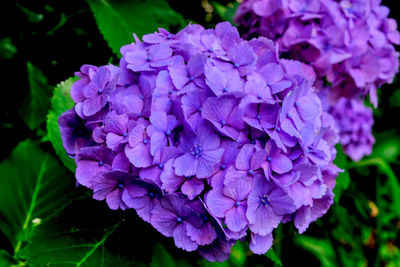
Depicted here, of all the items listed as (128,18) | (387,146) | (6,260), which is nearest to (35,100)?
(128,18)

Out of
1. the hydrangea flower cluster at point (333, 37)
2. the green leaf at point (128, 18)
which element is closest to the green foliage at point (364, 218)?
the hydrangea flower cluster at point (333, 37)

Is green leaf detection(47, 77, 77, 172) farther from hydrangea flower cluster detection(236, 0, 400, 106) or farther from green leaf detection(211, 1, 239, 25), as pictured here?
green leaf detection(211, 1, 239, 25)

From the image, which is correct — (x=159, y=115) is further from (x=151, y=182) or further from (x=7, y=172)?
(x=7, y=172)

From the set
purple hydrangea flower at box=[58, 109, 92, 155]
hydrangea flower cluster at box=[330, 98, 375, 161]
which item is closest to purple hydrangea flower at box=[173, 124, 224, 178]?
purple hydrangea flower at box=[58, 109, 92, 155]

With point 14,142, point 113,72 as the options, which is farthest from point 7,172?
point 113,72

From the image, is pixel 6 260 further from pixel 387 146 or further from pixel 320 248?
pixel 387 146

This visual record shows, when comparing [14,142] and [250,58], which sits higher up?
[250,58]
